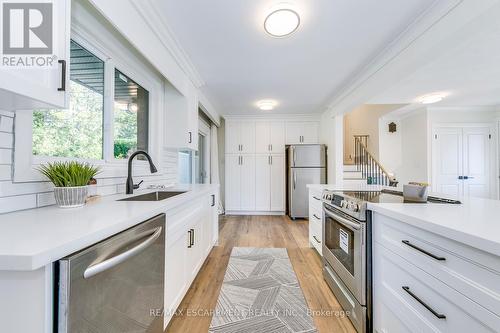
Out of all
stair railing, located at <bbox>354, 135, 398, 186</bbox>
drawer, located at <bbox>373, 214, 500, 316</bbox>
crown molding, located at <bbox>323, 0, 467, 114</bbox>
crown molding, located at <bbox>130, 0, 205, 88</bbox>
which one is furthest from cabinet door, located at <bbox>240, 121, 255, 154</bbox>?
drawer, located at <bbox>373, 214, 500, 316</bbox>

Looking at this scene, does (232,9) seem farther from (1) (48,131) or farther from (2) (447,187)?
(2) (447,187)

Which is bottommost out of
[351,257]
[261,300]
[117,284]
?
[261,300]

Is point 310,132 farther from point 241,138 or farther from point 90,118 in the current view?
point 90,118

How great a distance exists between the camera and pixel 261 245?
10.3 feet

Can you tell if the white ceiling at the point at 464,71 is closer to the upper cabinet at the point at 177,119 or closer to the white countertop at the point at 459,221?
the white countertop at the point at 459,221

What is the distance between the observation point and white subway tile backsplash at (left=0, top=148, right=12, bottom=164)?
99 cm

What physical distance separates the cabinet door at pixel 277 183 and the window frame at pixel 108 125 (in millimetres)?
3114

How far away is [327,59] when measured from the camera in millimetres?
2564

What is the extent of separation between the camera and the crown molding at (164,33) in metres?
1.64

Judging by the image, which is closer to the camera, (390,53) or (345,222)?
(345,222)

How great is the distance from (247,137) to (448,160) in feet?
15.2

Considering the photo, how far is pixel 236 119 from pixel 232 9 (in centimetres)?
361

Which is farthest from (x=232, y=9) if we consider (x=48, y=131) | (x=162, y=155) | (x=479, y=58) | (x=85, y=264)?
(x=479, y=58)

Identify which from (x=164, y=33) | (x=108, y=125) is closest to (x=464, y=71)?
(x=164, y=33)
